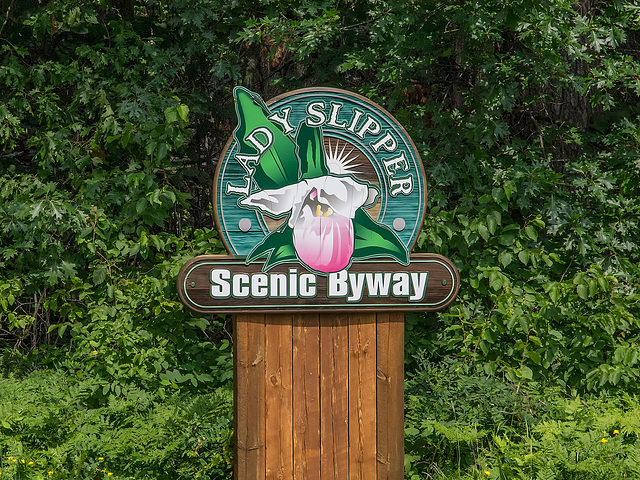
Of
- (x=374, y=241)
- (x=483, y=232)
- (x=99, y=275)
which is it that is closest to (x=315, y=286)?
(x=374, y=241)

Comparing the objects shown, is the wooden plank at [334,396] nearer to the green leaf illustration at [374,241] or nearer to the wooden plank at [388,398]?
the wooden plank at [388,398]

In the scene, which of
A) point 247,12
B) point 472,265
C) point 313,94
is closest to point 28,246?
point 247,12

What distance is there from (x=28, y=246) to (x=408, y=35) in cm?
326

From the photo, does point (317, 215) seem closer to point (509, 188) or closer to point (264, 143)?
point (264, 143)

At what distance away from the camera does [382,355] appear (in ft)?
12.8

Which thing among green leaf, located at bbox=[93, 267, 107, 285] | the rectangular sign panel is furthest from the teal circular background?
green leaf, located at bbox=[93, 267, 107, 285]

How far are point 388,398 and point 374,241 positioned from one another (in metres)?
0.84

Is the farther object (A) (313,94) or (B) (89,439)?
(B) (89,439)

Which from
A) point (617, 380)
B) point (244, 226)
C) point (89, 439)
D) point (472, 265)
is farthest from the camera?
point (472, 265)

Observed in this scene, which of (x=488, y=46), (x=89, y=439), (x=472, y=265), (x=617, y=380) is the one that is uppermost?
(x=488, y=46)

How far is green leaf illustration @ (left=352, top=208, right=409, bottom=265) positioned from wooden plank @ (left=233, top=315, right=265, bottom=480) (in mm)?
634

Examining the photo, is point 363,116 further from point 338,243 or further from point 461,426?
point 461,426

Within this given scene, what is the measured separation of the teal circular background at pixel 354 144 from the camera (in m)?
3.79

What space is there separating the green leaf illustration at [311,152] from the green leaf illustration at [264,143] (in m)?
0.04
